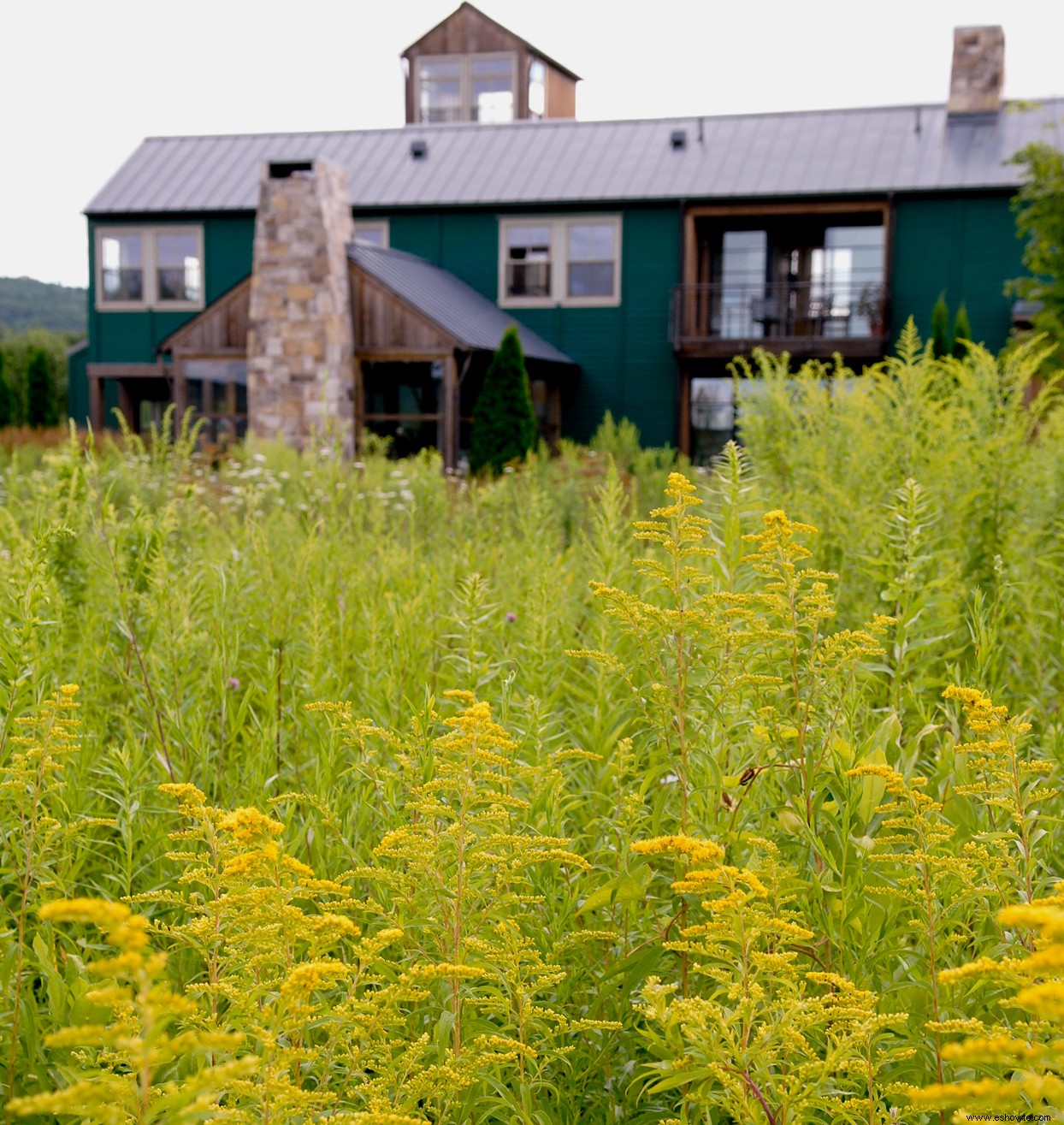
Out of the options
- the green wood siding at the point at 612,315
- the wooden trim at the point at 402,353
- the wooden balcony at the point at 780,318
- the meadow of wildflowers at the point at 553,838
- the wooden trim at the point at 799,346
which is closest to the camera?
the meadow of wildflowers at the point at 553,838

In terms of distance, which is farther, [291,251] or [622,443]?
[291,251]

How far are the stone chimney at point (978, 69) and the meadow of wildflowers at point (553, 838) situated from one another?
21.9 m

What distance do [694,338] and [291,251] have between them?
25.9 ft

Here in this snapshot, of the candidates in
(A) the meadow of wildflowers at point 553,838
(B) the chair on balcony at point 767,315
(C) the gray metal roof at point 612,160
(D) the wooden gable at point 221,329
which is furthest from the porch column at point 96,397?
(A) the meadow of wildflowers at point 553,838

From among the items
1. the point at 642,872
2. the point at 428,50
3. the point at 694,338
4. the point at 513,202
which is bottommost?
the point at 642,872

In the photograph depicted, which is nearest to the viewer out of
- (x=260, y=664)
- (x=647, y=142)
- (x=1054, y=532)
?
(x=260, y=664)

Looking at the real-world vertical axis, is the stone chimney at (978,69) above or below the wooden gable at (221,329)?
above

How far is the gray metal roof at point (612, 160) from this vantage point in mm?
23172

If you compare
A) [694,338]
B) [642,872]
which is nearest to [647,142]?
[694,338]

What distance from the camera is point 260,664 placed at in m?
4.29

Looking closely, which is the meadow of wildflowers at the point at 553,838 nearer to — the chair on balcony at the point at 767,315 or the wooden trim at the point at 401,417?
the wooden trim at the point at 401,417

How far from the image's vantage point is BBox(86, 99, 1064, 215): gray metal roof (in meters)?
23.2

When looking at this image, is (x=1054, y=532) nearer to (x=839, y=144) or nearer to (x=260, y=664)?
(x=260, y=664)

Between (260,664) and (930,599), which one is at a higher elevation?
(930,599)
